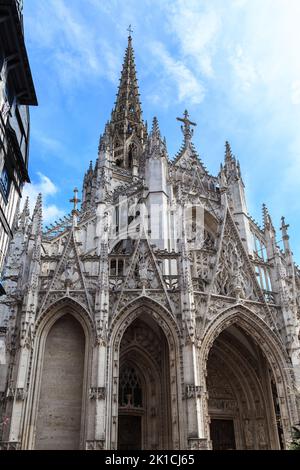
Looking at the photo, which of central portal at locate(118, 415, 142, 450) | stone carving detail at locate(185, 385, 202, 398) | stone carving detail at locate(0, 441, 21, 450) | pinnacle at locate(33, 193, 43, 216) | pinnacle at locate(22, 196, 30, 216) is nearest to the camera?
stone carving detail at locate(0, 441, 21, 450)

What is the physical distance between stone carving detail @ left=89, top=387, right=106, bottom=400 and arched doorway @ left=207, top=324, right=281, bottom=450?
638 centimetres

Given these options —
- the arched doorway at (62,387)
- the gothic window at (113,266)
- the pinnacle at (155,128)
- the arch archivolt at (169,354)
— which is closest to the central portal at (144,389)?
the arch archivolt at (169,354)

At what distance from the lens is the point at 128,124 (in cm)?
4103

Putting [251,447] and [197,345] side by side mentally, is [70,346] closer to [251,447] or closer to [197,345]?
[197,345]

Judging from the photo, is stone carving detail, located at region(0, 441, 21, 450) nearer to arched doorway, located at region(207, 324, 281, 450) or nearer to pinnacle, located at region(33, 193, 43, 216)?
arched doorway, located at region(207, 324, 281, 450)

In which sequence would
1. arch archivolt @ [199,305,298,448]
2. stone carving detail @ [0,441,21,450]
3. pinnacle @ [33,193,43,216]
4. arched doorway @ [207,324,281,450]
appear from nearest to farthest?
stone carving detail @ [0,441,21,450]
arch archivolt @ [199,305,298,448]
arched doorway @ [207,324,281,450]
pinnacle @ [33,193,43,216]

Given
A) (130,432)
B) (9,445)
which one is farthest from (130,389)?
(9,445)

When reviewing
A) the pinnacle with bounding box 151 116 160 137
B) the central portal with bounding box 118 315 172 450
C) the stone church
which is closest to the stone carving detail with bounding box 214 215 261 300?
the stone church

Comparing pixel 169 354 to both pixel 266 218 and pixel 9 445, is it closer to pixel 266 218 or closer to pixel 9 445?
pixel 9 445

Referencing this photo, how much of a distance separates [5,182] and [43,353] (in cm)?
679

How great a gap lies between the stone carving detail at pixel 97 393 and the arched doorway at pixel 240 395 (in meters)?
6.38

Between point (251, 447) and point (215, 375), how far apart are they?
315cm

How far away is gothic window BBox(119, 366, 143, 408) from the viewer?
54.1ft

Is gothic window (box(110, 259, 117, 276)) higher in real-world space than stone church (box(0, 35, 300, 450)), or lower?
higher
